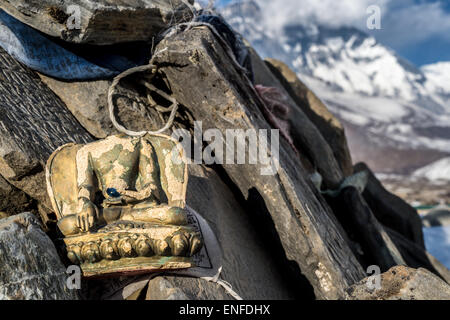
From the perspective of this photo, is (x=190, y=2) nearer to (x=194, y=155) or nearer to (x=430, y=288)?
(x=194, y=155)

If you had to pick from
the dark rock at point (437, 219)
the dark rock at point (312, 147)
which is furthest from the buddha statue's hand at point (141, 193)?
the dark rock at point (437, 219)

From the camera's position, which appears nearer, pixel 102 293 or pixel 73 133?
pixel 102 293

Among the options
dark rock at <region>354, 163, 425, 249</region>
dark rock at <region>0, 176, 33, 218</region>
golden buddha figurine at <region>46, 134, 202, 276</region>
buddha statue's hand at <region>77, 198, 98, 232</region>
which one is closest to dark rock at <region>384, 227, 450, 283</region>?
dark rock at <region>354, 163, 425, 249</region>

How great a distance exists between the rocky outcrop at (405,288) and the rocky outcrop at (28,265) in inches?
43.3

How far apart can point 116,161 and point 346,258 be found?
1479 mm

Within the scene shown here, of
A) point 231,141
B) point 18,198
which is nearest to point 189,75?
point 231,141

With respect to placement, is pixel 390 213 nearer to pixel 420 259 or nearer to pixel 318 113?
pixel 420 259

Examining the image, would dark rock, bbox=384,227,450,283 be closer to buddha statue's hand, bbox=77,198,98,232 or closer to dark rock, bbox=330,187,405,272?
dark rock, bbox=330,187,405,272

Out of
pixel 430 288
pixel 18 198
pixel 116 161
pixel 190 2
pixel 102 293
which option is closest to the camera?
pixel 430 288

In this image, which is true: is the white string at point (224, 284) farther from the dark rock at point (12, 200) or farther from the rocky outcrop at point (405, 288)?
the dark rock at point (12, 200)

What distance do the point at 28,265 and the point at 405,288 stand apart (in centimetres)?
137

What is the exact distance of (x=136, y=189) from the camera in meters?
1.70

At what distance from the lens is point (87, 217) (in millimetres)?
1470

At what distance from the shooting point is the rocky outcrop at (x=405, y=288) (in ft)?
4.81
